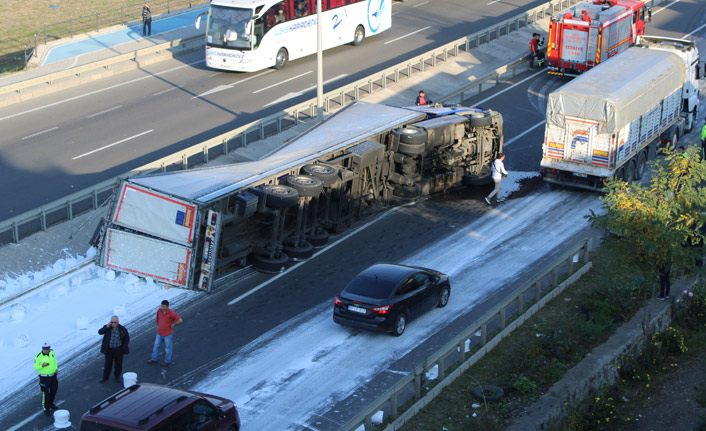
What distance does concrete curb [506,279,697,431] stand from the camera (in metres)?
15.0

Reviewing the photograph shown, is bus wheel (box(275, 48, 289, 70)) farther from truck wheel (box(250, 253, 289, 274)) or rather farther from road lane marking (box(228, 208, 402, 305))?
truck wheel (box(250, 253, 289, 274))

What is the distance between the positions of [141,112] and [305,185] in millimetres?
13667

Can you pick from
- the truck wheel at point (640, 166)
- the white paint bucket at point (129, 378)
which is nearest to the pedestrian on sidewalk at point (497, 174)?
the truck wheel at point (640, 166)

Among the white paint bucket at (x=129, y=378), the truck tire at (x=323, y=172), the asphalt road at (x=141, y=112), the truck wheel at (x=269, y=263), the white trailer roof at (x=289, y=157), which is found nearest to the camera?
the white paint bucket at (x=129, y=378)

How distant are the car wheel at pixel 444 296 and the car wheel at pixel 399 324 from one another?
133 centimetres

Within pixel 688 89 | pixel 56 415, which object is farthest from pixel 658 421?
pixel 688 89

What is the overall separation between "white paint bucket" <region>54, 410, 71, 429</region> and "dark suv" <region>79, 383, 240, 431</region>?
1906 mm

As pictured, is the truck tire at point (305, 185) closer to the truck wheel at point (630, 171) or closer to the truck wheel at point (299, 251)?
the truck wheel at point (299, 251)

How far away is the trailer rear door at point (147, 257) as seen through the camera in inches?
773

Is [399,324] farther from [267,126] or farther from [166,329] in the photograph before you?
[267,126]

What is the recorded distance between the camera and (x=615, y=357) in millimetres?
17188

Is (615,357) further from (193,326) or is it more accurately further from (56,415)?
(56,415)

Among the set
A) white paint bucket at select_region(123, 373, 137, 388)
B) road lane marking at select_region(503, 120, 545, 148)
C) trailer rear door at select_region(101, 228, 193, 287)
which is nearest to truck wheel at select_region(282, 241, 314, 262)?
trailer rear door at select_region(101, 228, 193, 287)

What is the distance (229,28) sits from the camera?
1451 inches
